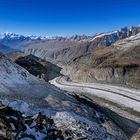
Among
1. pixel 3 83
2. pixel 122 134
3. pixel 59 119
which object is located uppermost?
pixel 3 83

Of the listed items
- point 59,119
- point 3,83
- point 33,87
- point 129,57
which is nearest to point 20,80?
point 33,87

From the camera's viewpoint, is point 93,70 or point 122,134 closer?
point 122,134

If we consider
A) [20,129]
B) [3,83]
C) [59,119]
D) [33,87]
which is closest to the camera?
[20,129]

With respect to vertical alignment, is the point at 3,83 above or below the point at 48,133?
above

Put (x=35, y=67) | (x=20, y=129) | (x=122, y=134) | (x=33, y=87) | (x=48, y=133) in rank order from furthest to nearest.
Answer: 1. (x=35, y=67)
2. (x=33, y=87)
3. (x=122, y=134)
4. (x=48, y=133)
5. (x=20, y=129)

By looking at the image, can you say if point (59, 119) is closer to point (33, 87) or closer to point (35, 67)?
point (33, 87)

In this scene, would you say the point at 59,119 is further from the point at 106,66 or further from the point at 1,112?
the point at 106,66
